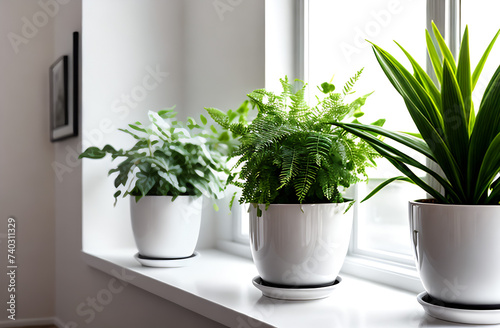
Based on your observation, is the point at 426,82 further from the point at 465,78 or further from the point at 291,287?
the point at 291,287

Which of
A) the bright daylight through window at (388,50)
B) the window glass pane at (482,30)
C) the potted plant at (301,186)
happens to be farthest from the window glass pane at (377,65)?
the potted plant at (301,186)

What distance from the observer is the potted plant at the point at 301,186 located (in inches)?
41.0

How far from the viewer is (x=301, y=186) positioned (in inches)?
40.2

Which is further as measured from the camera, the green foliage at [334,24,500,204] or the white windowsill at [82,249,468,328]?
the white windowsill at [82,249,468,328]

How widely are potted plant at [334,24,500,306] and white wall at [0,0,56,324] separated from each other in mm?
2253

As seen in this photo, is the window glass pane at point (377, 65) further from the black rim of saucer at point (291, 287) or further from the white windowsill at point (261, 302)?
the black rim of saucer at point (291, 287)

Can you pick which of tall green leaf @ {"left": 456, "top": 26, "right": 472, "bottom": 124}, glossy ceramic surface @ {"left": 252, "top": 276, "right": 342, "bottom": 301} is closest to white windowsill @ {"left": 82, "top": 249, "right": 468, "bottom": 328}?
glossy ceramic surface @ {"left": 252, "top": 276, "right": 342, "bottom": 301}

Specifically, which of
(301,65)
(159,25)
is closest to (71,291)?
(159,25)

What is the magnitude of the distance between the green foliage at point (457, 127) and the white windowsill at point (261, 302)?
10.2 inches

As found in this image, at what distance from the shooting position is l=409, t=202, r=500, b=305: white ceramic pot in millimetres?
816

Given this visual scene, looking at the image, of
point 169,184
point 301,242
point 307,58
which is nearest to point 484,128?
point 301,242

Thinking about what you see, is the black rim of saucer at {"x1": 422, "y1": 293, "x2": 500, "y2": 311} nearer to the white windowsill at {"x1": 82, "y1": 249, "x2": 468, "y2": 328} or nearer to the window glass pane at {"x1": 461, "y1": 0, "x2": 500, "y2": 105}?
the white windowsill at {"x1": 82, "y1": 249, "x2": 468, "y2": 328}

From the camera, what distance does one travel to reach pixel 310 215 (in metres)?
1.07

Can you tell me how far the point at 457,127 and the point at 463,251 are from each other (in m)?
0.21
